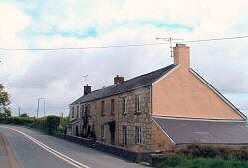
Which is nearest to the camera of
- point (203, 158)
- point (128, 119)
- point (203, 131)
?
point (203, 158)

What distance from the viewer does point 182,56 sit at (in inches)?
1732

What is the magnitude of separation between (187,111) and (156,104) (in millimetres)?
3199

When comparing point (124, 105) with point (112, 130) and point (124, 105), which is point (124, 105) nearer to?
point (124, 105)

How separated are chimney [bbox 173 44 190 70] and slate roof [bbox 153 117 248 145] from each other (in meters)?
4.91

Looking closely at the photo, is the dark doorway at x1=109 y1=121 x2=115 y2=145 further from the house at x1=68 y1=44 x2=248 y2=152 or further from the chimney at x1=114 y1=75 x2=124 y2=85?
the chimney at x1=114 y1=75 x2=124 y2=85

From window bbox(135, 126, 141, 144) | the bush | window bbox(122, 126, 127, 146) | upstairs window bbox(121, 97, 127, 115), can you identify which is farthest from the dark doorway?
the bush

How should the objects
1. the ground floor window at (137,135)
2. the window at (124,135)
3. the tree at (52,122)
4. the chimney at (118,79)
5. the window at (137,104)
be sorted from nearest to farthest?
the ground floor window at (137,135) → the window at (137,104) → the window at (124,135) → the chimney at (118,79) → the tree at (52,122)

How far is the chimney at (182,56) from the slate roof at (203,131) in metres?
4.91

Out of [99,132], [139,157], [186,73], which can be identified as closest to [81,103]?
[99,132]

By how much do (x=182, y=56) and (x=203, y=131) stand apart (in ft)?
23.4

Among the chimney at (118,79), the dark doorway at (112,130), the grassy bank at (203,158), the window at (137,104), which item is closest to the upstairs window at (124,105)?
the window at (137,104)

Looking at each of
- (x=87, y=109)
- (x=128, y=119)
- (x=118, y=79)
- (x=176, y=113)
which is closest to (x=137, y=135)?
(x=128, y=119)

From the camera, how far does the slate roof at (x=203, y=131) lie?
3869 centimetres

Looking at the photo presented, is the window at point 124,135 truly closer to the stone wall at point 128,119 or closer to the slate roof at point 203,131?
the stone wall at point 128,119
